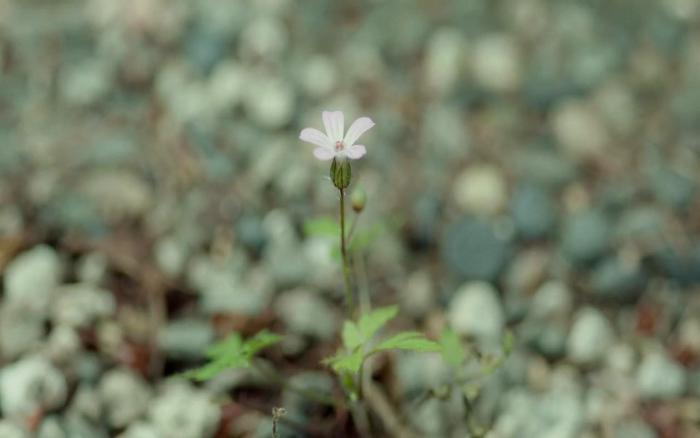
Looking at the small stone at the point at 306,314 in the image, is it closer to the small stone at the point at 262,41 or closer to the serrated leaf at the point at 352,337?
the serrated leaf at the point at 352,337

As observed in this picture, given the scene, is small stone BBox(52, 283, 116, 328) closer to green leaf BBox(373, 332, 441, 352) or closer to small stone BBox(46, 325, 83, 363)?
small stone BBox(46, 325, 83, 363)

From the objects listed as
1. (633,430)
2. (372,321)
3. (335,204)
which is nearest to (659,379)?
(633,430)

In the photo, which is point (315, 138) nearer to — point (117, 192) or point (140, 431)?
point (140, 431)

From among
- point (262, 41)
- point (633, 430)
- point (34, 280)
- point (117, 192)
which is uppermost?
point (262, 41)

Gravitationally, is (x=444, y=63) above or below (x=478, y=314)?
above

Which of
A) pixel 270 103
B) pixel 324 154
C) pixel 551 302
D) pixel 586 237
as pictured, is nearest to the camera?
pixel 324 154

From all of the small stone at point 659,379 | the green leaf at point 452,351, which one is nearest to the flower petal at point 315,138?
the green leaf at point 452,351
